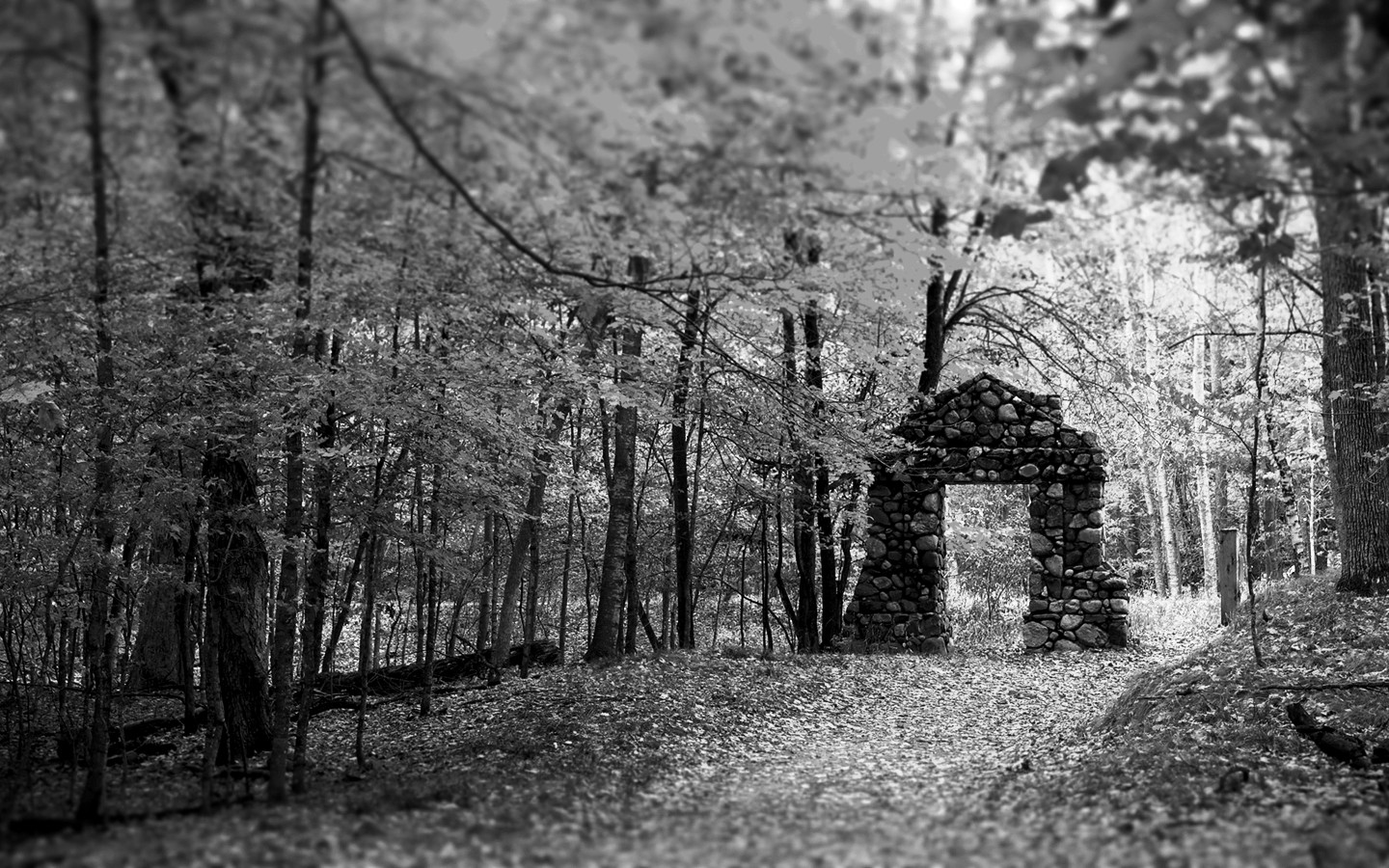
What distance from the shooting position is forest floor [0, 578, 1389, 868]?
3.84 m

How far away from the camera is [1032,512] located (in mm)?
13750

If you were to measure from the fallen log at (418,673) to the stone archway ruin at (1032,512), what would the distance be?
4197mm

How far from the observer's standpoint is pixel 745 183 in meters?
4.41

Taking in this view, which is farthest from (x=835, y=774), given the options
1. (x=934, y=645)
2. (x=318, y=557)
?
(x=934, y=645)

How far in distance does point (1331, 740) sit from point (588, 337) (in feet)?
16.5

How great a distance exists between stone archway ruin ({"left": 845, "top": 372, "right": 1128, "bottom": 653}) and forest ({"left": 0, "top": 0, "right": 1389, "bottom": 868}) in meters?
3.02

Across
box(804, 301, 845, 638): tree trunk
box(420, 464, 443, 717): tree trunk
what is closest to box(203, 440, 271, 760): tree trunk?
box(420, 464, 443, 717): tree trunk

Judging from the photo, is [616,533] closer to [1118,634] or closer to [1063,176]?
[1118,634]

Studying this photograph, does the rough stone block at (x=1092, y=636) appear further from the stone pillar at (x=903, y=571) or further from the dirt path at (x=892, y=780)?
the stone pillar at (x=903, y=571)

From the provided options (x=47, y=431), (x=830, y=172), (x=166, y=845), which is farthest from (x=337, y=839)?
(x=47, y=431)

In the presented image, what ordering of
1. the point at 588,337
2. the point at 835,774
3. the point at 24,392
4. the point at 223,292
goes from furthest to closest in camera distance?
the point at 588,337 → the point at 835,774 → the point at 24,392 → the point at 223,292

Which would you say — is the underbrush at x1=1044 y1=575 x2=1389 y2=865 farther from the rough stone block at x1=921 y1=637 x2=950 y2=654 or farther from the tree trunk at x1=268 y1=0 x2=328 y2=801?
the rough stone block at x1=921 y1=637 x2=950 y2=654

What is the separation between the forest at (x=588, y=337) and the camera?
3568 millimetres

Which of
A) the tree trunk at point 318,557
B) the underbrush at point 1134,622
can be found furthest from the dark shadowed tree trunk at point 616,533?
the underbrush at point 1134,622
